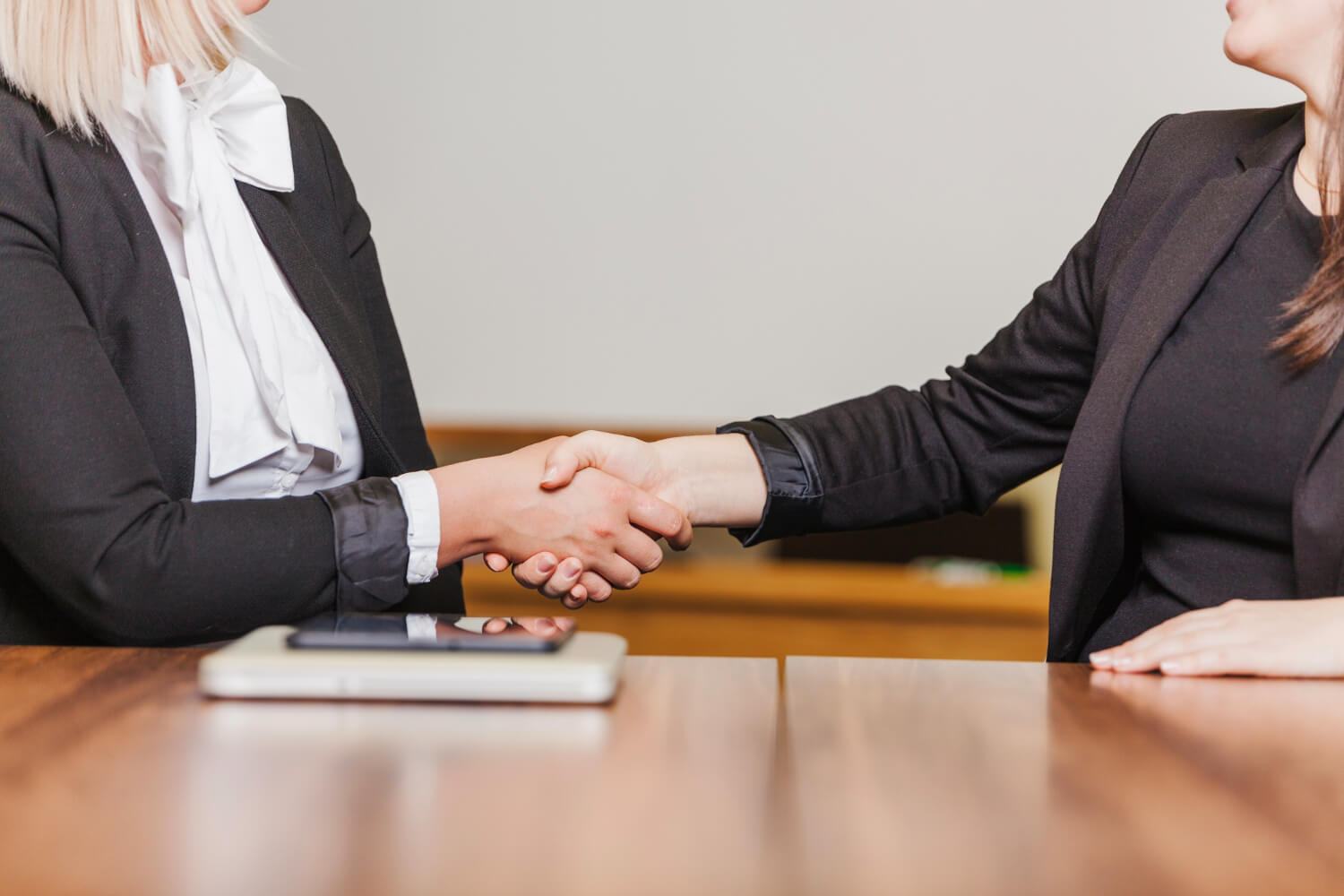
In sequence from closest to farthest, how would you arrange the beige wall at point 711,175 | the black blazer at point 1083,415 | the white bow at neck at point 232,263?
the black blazer at point 1083,415 < the white bow at neck at point 232,263 < the beige wall at point 711,175

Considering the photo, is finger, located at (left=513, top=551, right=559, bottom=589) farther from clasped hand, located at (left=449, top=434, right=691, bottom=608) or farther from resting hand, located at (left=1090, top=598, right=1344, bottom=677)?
resting hand, located at (left=1090, top=598, right=1344, bottom=677)

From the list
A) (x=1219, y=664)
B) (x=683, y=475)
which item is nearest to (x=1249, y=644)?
(x=1219, y=664)

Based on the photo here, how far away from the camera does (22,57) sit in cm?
114

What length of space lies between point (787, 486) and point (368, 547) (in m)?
0.47

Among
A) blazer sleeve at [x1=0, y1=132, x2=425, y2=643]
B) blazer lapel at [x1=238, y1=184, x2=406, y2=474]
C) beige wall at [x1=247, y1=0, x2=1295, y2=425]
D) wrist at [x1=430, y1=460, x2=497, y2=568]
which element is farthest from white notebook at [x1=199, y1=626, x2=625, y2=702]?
beige wall at [x1=247, y1=0, x2=1295, y2=425]

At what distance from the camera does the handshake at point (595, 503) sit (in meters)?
1.23

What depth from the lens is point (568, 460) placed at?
50.5 inches

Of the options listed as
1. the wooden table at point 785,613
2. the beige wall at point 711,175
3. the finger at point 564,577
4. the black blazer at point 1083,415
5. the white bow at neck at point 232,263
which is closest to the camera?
the black blazer at point 1083,415

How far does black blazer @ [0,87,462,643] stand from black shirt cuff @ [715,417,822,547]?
43 centimetres

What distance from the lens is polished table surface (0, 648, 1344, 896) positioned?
46 cm

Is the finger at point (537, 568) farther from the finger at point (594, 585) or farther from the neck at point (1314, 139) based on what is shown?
the neck at point (1314, 139)

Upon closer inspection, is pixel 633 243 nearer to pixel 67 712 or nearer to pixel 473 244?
pixel 473 244

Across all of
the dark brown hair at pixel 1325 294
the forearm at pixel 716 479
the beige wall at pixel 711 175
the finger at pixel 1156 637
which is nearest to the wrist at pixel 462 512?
the forearm at pixel 716 479

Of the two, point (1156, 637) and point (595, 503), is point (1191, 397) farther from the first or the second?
point (595, 503)
